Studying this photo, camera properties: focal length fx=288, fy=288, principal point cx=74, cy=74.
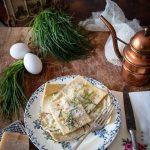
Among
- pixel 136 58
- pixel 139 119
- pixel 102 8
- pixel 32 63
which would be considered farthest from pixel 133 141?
pixel 102 8

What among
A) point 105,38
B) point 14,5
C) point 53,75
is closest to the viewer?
point 53,75

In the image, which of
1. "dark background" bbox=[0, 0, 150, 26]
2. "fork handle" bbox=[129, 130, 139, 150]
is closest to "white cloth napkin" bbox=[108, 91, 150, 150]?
"fork handle" bbox=[129, 130, 139, 150]

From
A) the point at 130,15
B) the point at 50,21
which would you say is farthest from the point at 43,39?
the point at 130,15

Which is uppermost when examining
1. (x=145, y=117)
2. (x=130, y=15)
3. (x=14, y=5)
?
(x=14, y=5)

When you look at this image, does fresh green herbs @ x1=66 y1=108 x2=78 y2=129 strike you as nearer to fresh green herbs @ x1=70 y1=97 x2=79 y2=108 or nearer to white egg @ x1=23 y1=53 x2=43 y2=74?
fresh green herbs @ x1=70 y1=97 x2=79 y2=108

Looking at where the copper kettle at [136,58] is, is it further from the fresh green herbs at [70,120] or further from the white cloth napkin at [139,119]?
the fresh green herbs at [70,120]

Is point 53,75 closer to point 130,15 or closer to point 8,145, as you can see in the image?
point 8,145
